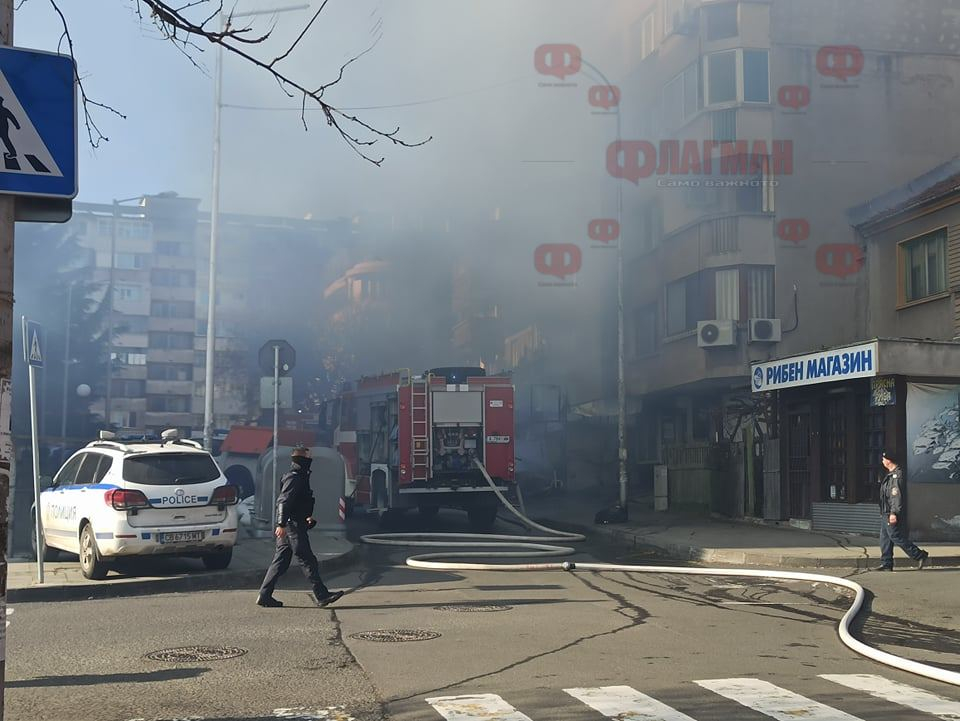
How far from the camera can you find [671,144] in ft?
95.6

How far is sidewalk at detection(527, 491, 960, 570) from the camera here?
48.3ft

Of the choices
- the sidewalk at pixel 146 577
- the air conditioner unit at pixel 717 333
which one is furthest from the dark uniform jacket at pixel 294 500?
the air conditioner unit at pixel 717 333

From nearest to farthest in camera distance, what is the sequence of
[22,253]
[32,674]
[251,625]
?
[32,674], [251,625], [22,253]

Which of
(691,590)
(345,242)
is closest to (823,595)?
(691,590)

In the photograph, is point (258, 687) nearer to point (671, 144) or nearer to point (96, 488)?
point (96, 488)

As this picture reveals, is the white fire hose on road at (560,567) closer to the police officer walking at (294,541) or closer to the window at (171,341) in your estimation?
the police officer walking at (294,541)

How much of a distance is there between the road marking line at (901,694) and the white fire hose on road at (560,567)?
346mm

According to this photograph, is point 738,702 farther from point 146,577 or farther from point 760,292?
point 760,292

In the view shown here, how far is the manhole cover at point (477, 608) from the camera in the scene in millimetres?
9977

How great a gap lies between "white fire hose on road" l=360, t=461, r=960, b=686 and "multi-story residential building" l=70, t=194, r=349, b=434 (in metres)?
64.0

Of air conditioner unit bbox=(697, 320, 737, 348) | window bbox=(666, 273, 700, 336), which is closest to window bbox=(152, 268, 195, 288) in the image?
window bbox=(666, 273, 700, 336)

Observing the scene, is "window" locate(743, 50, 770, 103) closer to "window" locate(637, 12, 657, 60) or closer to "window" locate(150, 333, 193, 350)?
"window" locate(637, 12, 657, 60)

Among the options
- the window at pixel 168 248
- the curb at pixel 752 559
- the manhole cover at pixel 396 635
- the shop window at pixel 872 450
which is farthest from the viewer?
the window at pixel 168 248

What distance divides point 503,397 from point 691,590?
10.6m
